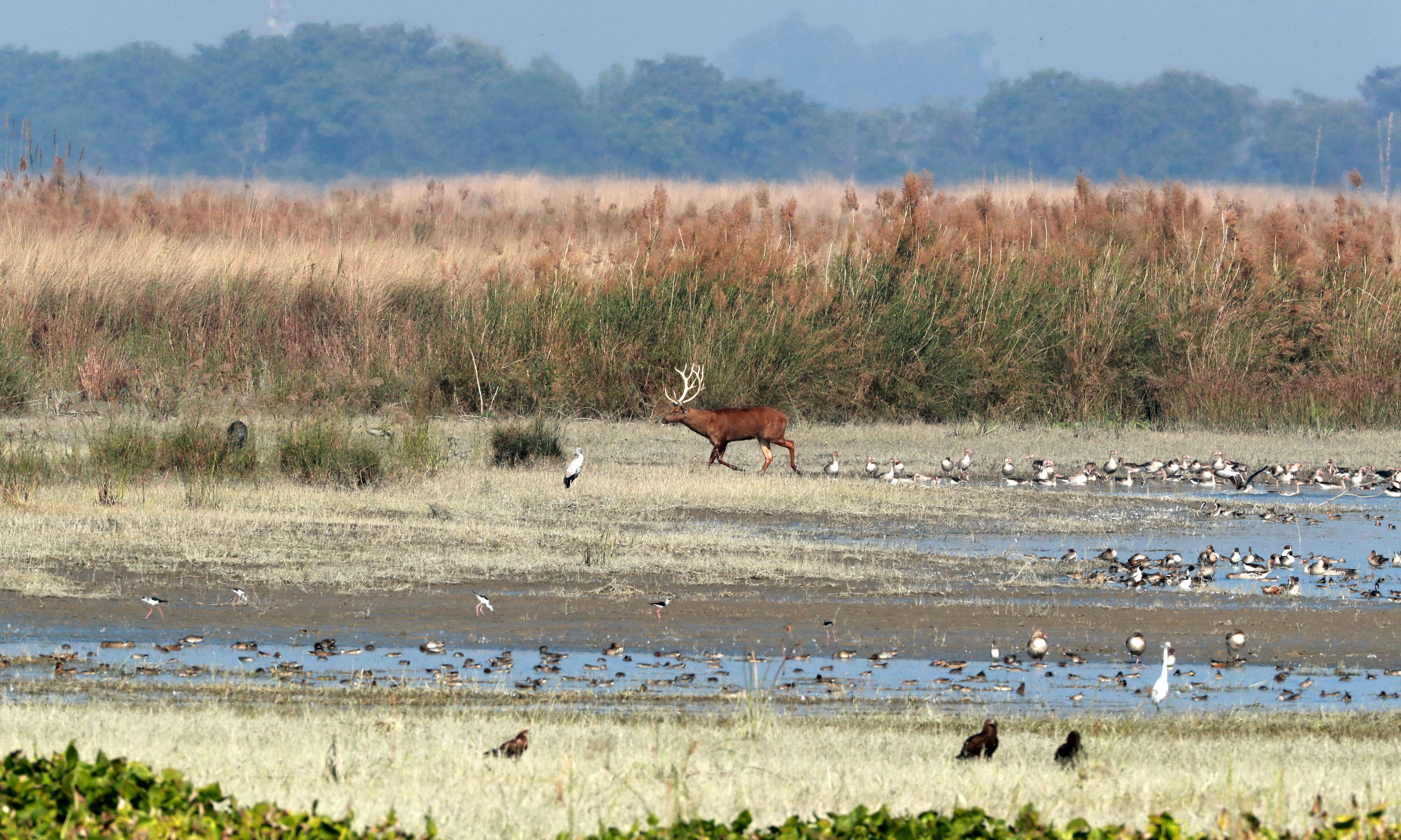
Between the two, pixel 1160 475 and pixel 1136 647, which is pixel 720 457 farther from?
pixel 1136 647

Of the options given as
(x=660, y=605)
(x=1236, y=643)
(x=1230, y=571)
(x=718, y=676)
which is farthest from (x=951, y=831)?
(x=1230, y=571)

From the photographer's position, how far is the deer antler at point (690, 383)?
17.4m

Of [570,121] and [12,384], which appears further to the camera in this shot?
[570,121]

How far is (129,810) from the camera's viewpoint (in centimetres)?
450

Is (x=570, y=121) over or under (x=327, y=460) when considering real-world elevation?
over

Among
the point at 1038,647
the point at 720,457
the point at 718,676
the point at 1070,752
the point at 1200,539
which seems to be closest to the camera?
the point at 1070,752

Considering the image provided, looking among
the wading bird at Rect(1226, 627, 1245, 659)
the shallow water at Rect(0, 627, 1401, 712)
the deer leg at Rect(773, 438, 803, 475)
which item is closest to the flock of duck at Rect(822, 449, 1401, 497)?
the deer leg at Rect(773, 438, 803, 475)

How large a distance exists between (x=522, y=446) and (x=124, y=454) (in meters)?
3.52

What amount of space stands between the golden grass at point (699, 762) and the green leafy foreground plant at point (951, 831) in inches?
8.0

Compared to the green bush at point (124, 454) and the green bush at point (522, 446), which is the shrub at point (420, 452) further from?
the green bush at point (124, 454)

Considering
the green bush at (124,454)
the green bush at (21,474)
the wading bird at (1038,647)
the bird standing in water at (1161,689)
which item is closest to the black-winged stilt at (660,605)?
the wading bird at (1038,647)

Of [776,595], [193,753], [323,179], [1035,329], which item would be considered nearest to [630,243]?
[1035,329]

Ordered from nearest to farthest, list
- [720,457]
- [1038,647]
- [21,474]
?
1. [1038,647]
2. [21,474]
3. [720,457]

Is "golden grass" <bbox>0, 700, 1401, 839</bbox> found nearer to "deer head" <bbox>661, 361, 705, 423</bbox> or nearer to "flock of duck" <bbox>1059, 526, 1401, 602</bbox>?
"flock of duck" <bbox>1059, 526, 1401, 602</bbox>
